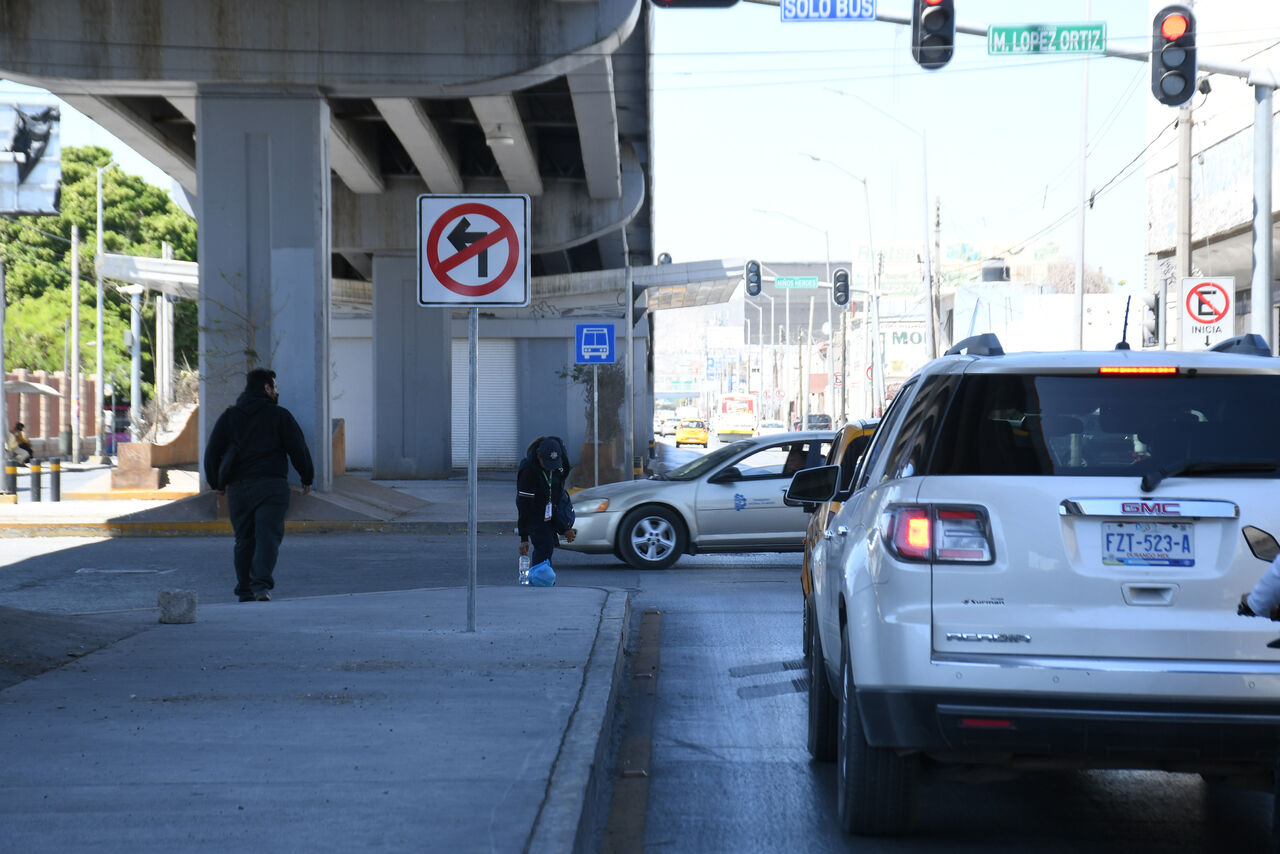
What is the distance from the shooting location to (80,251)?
70.9 meters

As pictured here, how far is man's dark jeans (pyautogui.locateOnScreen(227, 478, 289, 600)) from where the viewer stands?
11.9m

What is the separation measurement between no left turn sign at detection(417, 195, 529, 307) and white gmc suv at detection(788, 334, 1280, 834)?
15.3 ft

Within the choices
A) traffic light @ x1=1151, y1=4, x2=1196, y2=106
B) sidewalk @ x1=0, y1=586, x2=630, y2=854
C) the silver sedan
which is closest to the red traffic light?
traffic light @ x1=1151, y1=4, x2=1196, y2=106

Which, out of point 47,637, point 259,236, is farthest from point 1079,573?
point 259,236

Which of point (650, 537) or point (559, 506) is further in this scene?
point (650, 537)

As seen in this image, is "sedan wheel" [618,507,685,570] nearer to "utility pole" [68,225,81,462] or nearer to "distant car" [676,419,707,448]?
"utility pole" [68,225,81,462]

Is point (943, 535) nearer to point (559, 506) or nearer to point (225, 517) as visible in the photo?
point (559, 506)

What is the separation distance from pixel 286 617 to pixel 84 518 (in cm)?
1163

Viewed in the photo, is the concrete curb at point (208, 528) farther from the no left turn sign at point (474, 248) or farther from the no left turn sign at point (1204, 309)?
the no left turn sign at point (474, 248)

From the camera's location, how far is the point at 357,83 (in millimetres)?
21672

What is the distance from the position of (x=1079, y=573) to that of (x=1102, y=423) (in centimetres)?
59

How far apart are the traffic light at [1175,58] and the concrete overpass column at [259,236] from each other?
38.5ft

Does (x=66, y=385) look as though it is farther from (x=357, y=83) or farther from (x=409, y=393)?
(x=357, y=83)

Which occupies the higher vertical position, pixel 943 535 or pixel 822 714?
pixel 943 535
